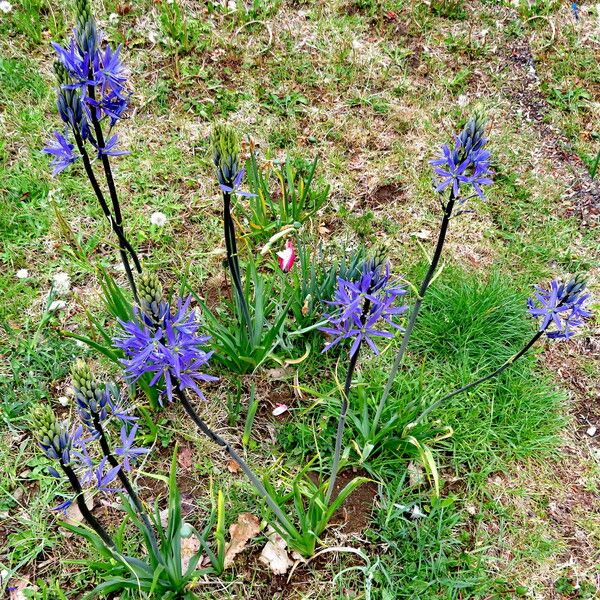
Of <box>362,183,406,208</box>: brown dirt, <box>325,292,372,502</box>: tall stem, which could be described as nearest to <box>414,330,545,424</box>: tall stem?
<box>325,292,372,502</box>: tall stem

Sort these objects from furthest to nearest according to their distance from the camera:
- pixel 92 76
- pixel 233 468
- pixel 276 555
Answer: pixel 233 468 < pixel 276 555 < pixel 92 76

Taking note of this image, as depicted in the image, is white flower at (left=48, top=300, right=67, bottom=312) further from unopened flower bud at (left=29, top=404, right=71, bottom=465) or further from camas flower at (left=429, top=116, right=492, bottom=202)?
camas flower at (left=429, top=116, right=492, bottom=202)

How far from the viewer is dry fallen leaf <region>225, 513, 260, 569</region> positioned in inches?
102

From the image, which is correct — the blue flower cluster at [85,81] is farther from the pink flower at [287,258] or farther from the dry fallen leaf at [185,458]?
the dry fallen leaf at [185,458]

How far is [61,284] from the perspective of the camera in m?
3.49

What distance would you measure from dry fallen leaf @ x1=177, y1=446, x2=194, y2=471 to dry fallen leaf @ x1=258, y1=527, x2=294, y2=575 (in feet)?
1.78

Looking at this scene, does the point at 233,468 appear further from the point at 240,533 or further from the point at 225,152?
the point at 225,152

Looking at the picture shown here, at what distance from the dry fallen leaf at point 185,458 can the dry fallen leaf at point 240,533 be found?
14.9 inches

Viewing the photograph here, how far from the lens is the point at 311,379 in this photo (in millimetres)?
3170

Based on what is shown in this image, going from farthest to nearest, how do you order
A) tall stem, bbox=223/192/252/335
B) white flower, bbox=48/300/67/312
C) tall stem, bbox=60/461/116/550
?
white flower, bbox=48/300/67/312
tall stem, bbox=223/192/252/335
tall stem, bbox=60/461/116/550

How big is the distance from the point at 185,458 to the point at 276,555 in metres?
0.67

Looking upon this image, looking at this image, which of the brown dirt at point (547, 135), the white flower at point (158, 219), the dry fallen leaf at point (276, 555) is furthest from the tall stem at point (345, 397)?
the brown dirt at point (547, 135)

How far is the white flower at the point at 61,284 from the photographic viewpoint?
3480 mm

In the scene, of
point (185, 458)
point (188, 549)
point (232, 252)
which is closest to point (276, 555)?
point (188, 549)
